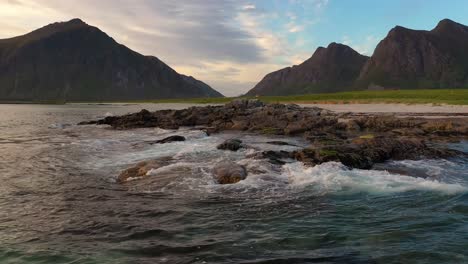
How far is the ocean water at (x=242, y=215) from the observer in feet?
31.4

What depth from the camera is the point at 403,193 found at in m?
15.1

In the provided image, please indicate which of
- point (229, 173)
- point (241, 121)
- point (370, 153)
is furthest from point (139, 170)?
point (241, 121)

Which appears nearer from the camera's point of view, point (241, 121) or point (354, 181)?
point (354, 181)

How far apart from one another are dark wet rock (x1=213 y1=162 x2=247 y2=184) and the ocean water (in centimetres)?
45

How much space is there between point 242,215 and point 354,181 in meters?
6.42

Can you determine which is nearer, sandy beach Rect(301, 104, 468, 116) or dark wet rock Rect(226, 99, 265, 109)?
sandy beach Rect(301, 104, 468, 116)

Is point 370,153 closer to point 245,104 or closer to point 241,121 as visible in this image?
point 241,121

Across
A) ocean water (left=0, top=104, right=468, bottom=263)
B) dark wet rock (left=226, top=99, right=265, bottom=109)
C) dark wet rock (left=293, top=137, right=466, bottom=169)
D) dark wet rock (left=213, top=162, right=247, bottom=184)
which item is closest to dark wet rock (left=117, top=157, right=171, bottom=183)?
ocean water (left=0, top=104, right=468, bottom=263)

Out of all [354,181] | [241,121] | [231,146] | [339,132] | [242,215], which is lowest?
[242,215]

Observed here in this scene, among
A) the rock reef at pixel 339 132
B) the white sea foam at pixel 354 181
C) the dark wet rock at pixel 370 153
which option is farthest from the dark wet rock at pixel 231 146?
the white sea foam at pixel 354 181

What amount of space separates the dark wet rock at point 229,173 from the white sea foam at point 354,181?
210 cm

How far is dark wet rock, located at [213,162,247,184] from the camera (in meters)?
17.1

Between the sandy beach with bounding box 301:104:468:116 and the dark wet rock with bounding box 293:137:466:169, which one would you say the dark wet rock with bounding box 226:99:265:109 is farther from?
the dark wet rock with bounding box 293:137:466:169

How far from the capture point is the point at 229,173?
17.5 metres
